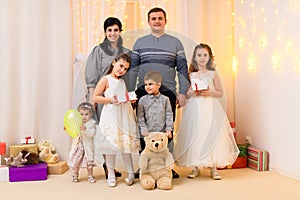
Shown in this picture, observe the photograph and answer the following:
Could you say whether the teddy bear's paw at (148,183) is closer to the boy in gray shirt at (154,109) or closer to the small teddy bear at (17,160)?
the boy in gray shirt at (154,109)

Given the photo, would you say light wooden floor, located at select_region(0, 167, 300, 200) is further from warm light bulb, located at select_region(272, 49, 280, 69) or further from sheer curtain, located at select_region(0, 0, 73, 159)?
warm light bulb, located at select_region(272, 49, 280, 69)

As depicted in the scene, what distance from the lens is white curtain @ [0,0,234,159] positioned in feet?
11.0

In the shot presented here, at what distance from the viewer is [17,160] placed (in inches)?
120

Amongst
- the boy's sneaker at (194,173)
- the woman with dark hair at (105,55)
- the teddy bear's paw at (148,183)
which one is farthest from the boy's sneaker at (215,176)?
the woman with dark hair at (105,55)

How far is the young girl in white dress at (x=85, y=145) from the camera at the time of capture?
9.53 ft

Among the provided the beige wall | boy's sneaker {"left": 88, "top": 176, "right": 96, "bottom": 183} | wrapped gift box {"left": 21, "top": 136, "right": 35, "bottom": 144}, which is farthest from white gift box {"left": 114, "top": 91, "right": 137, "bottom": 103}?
the beige wall

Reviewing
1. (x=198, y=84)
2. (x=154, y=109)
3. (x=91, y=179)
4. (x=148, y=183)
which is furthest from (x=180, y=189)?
(x=198, y=84)

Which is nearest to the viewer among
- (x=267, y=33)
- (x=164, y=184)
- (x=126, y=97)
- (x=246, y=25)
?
(x=164, y=184)

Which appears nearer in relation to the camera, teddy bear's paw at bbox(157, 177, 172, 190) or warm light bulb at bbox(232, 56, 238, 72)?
teddy bear's paw at bbox(157, 177, 172, 190)

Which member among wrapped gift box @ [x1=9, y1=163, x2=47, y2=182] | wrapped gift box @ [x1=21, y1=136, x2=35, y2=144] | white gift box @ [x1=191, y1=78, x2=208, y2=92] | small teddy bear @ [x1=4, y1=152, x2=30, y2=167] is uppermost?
white gift box @ [x1=191, y1=78, x2=208, y2=92]

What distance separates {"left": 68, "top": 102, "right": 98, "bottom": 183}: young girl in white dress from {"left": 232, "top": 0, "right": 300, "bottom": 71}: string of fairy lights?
1.49m

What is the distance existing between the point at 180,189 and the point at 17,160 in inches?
50.4

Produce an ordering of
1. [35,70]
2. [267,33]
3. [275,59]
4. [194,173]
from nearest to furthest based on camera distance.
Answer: [194,173] < [275,59] < [267,33] < [35,70]

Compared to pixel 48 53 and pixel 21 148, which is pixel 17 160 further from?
pixel 48 53
